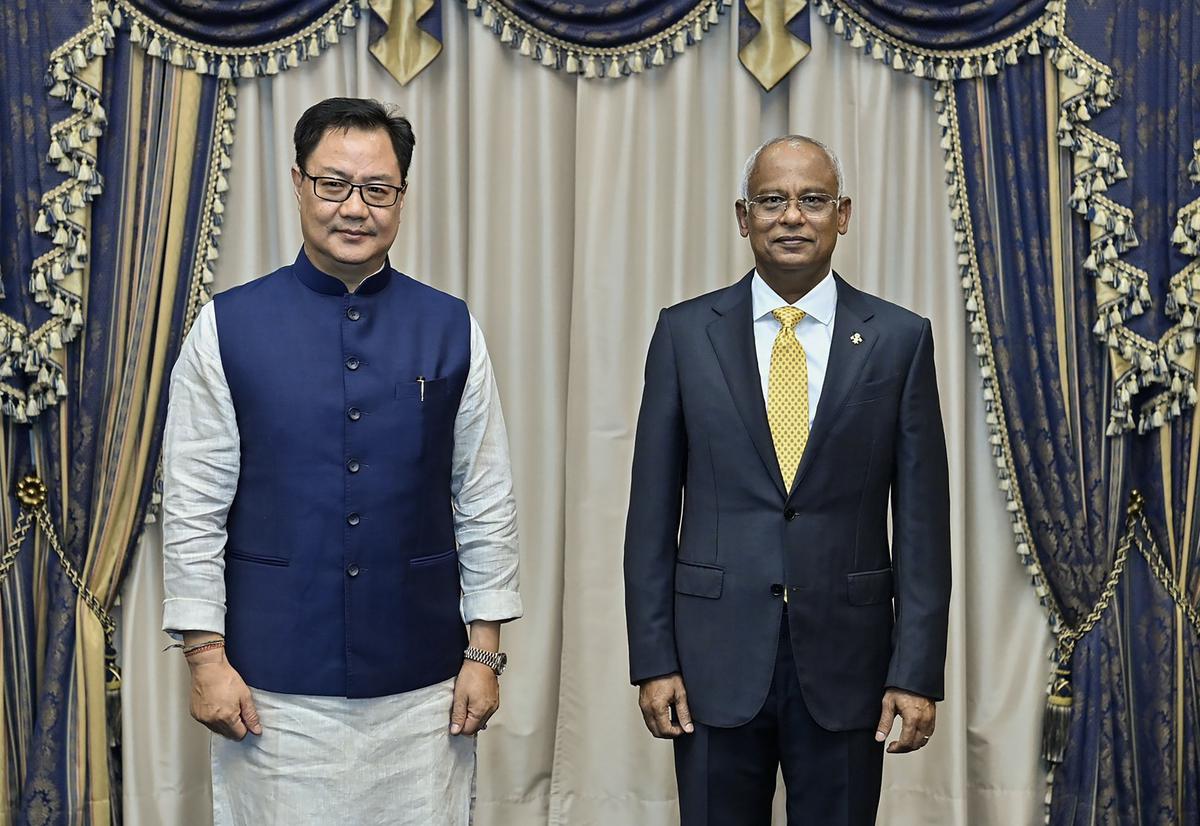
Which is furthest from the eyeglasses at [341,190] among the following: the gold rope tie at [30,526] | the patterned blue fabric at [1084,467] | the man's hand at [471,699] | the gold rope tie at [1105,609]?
the gold rope tie at [1105,609]

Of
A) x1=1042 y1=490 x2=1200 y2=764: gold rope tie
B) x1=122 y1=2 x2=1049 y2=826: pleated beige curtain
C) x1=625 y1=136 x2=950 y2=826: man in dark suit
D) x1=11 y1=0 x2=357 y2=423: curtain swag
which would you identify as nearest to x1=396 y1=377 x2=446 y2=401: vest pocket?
x1=625 y1=136 x2=950 y2=826: man in dark suit

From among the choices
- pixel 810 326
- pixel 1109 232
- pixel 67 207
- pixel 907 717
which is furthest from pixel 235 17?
pixel 907 717

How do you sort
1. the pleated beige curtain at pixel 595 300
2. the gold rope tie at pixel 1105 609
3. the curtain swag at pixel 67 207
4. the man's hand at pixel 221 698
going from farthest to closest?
the pleated beige curtain at pixel 595 300 < the gold rope tie at pixel 1105 609 < the curtain swag at pixel 67 207 < the man's hand at pixel 221 698

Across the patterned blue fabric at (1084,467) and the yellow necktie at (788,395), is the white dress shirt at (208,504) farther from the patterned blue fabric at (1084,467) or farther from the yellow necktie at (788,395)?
the patterned blue fabric at (1084,467)

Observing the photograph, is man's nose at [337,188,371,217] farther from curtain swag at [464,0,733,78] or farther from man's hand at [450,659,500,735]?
curtain swag at [464,0,733,78]

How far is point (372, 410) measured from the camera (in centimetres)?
212

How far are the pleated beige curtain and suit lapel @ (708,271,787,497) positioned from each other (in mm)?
982

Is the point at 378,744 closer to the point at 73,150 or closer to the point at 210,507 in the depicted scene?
the point at 210,507

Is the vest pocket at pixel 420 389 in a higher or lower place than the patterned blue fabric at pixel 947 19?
lower

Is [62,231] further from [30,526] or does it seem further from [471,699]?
[471,699]

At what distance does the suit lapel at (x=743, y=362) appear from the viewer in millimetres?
2182

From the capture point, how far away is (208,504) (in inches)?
82.3

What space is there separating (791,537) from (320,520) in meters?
0.72

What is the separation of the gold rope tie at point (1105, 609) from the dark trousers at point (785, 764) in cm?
106
